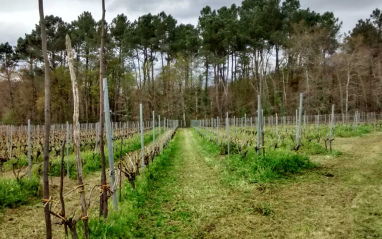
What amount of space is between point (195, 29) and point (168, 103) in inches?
540

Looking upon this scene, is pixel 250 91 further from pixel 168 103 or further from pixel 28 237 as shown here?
pixel 28 237

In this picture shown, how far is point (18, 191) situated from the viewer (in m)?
5.84

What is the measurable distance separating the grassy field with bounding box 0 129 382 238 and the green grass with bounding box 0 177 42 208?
0.29 meters

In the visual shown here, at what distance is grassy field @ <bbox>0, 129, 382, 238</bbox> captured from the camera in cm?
391

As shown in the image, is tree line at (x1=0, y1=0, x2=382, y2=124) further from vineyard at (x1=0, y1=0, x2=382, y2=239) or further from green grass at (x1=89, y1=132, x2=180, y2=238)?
green grass at (x1=89, y1=132, x2=180, y2=238)

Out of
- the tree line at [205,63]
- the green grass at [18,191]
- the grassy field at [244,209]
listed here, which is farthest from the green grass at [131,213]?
the tree line at [205,63]

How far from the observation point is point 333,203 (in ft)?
15.8

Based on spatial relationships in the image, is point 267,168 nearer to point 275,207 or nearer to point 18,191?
point 275,207

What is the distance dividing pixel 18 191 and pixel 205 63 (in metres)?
38.1

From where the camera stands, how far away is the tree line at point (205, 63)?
3200 cm

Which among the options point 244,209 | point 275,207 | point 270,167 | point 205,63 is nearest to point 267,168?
point 270,167

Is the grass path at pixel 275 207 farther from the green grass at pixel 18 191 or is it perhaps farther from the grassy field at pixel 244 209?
the green grass at pixel 18 191

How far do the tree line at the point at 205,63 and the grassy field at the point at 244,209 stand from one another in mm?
24934

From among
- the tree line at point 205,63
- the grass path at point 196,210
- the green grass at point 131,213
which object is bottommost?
the grass path at point 196,210
